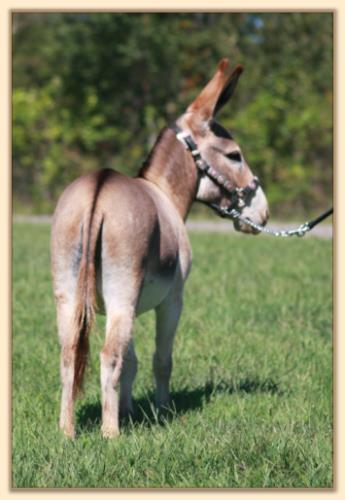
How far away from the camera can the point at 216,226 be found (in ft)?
73.9

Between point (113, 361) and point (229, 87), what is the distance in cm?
219

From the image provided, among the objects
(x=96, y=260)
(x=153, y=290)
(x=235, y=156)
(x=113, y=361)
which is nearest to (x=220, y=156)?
(x=235, y=156)

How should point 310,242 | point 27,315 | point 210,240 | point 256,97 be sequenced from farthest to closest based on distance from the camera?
1. point 256,97
2. point 210,240
3. point 310,242
4. point 27,315

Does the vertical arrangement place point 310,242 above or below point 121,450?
below

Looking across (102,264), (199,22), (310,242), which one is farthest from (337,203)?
(199,22)

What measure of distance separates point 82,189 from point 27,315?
13.8 ft

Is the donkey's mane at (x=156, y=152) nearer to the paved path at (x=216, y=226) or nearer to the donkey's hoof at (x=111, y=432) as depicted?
the donkey's hoof at (x=111, y=432)

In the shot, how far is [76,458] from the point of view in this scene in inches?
181

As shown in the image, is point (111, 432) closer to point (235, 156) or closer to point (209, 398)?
point (209, 398)

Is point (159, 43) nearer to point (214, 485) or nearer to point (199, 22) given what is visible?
point (199, 22)

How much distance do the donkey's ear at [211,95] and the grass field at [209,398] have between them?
77.8 inches

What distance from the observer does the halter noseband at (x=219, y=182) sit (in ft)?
20.4

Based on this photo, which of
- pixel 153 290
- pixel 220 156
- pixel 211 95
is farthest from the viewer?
pixel 220 156

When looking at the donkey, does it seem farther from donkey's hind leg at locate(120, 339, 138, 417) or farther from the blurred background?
the blurred background
